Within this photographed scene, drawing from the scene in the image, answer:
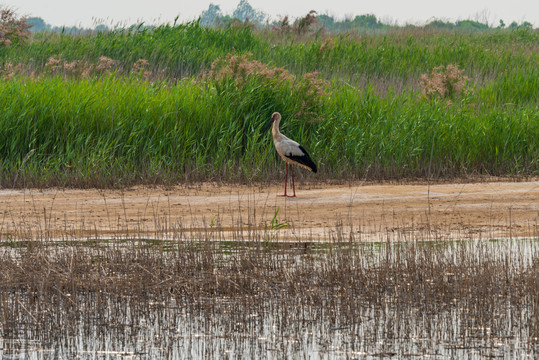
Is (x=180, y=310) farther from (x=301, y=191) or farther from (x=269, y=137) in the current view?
(x=269, y=137)

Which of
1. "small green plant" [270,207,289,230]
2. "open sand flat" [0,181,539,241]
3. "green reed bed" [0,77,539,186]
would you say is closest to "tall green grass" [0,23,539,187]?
"green reed bed" [0,77,539,186]

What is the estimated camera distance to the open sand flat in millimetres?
9422

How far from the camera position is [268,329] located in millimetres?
5977

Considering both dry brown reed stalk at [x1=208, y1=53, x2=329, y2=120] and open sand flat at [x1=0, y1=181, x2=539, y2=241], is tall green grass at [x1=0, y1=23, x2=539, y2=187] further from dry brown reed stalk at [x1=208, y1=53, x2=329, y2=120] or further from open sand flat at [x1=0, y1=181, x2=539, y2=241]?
open sand flat at [x1=0, y1=181, x2=539, y2=241]

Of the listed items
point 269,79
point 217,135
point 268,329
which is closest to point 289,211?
point 217,135

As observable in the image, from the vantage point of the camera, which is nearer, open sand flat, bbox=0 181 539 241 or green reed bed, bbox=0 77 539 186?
open sand flat, bbox=0 181 539 241

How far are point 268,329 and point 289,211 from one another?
5141 millimetres

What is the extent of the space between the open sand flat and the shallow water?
237 cm

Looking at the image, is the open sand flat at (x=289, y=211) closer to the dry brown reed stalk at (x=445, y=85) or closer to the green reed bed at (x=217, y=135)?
the green reed bed at (x=217, y=135)

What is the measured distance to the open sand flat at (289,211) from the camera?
942 cm

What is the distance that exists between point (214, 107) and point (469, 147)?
190 inches

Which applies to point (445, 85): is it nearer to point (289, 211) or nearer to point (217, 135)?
point (217, 135)

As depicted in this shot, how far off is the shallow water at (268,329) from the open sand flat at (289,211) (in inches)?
93.4

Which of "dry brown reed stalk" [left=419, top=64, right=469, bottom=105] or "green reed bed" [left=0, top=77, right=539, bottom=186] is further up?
"dry brown reed stalk" [left=419, top=64, right=469, bottom=105]
